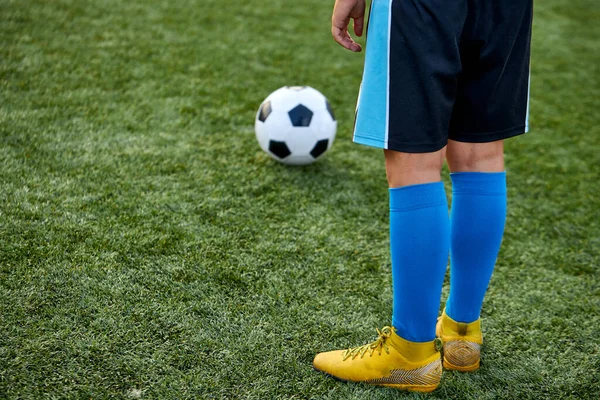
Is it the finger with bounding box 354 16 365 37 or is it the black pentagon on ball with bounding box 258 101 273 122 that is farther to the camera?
the black pentagon on ball with bounding box 258 101 273 122

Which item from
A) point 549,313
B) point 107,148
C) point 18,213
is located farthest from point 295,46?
point 549,313

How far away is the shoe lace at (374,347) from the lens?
1541 mm

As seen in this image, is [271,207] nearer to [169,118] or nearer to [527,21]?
[169,118]

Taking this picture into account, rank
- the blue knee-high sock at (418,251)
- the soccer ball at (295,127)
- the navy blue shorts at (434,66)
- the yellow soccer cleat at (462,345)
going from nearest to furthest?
the navy blue shorts at (434,66) → the blue knee-high sock at (418,251) → the yellow soccer cleat at (462,345) → the soccer ball at (295,127)

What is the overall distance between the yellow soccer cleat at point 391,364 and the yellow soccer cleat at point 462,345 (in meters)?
0.11

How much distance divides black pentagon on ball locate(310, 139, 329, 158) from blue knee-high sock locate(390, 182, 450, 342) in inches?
48.2

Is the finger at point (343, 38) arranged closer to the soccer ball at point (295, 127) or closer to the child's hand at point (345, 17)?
the child's hand at point (345, 17)

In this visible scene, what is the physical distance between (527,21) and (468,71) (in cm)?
19

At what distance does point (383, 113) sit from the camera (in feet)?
4.35

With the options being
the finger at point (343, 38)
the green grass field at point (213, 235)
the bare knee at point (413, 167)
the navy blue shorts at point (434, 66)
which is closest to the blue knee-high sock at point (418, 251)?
the bare knee at point (413, 167)

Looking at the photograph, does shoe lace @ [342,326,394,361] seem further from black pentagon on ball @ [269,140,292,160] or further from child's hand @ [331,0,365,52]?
black pentagon on ball @ [269,140,292,160]

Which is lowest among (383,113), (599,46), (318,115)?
(599,46)

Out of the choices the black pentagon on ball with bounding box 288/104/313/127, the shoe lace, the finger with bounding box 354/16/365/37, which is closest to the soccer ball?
the black pentagon on ball with bounding box 288/104/313/127

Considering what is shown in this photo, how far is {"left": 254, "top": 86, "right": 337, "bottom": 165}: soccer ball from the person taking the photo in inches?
102
